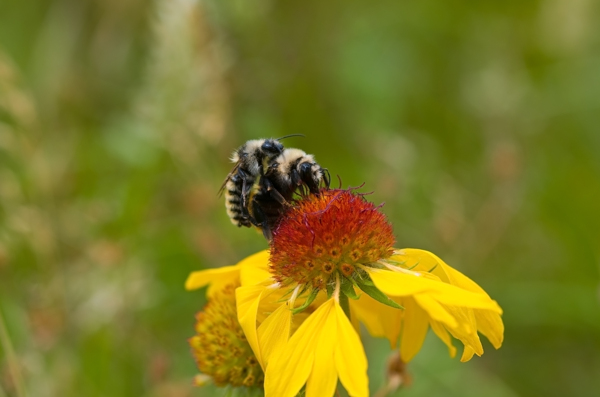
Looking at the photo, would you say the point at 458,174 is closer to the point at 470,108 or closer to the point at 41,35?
the point at 470,108

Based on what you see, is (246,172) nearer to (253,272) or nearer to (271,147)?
(271,147)

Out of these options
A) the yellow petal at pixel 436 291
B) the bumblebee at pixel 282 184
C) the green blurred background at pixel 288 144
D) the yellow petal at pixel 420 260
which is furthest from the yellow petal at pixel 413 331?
the green blurred background at pixel 288 144

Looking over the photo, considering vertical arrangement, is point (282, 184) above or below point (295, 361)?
above

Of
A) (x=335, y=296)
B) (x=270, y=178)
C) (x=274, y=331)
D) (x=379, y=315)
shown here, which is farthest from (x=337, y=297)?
(x=270, y=178)

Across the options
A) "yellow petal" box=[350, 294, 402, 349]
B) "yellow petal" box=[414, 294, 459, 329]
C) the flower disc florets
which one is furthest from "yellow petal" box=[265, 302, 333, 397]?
"yellow petal" box=[350, 294, 402, 349]

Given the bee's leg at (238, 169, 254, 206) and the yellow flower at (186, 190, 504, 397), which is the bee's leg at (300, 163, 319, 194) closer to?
the yellow flower at (186, 190, 504, 397)

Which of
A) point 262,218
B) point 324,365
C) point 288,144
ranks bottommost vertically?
point 324,365

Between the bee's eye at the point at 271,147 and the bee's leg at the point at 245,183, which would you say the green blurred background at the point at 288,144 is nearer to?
the bee's leg at the point at 245,183
